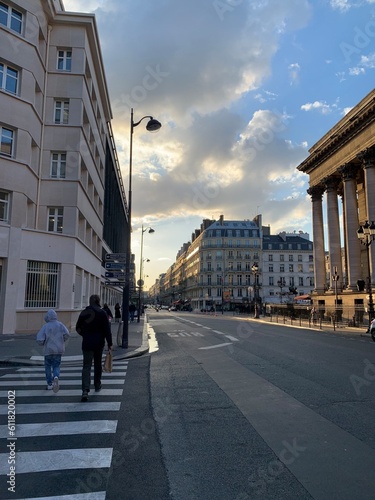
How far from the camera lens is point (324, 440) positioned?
5.30 m

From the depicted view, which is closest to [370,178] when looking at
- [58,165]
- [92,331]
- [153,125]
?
[153,125]

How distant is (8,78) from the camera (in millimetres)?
20906

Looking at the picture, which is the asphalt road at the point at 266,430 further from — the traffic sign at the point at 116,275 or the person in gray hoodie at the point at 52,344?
the traffic sign at the point at 116,275

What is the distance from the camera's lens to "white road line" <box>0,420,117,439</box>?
5531 mm

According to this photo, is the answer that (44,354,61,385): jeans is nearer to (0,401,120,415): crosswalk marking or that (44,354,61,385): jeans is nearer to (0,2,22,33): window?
(0,401,120,415): crosswalk marking

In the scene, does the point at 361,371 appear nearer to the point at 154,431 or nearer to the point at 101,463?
the point at 154,431

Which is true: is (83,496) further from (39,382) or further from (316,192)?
(316,192)

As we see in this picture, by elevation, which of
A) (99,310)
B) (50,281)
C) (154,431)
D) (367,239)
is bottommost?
(154,431)

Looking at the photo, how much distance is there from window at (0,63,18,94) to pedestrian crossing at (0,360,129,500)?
57.1ft

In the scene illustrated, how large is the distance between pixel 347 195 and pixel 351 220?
110 inches

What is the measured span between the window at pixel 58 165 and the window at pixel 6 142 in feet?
11.6

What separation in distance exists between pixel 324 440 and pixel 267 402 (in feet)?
6.77

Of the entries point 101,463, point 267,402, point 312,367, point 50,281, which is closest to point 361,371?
point 312,367

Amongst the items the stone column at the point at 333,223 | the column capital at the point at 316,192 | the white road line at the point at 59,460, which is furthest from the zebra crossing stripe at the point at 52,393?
Answer: the column capital at the point at 316,192
